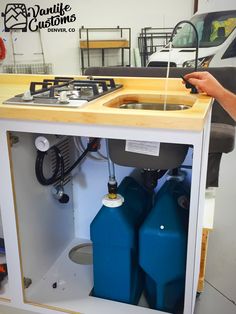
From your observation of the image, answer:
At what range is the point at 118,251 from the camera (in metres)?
1.16

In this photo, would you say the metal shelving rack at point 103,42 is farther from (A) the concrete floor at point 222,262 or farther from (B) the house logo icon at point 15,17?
(A) the concrete floor at point 222,262

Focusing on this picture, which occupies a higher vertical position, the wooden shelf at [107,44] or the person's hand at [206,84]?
the wooden shelf at [107,44]

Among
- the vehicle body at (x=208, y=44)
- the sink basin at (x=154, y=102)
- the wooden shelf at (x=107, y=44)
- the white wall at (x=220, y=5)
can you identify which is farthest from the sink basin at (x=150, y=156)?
the wooden shelf at (x=107, y=44)

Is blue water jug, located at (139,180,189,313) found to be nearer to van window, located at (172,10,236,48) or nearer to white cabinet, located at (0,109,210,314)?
white cabinet, located at (0,109,210,314)

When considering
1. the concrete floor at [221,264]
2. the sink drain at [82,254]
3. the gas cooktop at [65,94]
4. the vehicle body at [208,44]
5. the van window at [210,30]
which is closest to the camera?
the gas cooktop at [65,94]

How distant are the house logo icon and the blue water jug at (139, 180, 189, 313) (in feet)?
20.4

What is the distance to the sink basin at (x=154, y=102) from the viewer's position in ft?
3.96

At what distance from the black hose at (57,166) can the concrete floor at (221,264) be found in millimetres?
479

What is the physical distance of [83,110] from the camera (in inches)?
35.0

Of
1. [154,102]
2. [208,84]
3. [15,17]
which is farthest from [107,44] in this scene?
[208,84]

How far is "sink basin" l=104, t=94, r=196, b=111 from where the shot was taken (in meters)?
1.21

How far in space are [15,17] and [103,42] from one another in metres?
1.93

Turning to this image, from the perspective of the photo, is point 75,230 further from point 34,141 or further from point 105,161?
point 34,141

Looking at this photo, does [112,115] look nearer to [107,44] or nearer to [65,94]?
[65,94]
